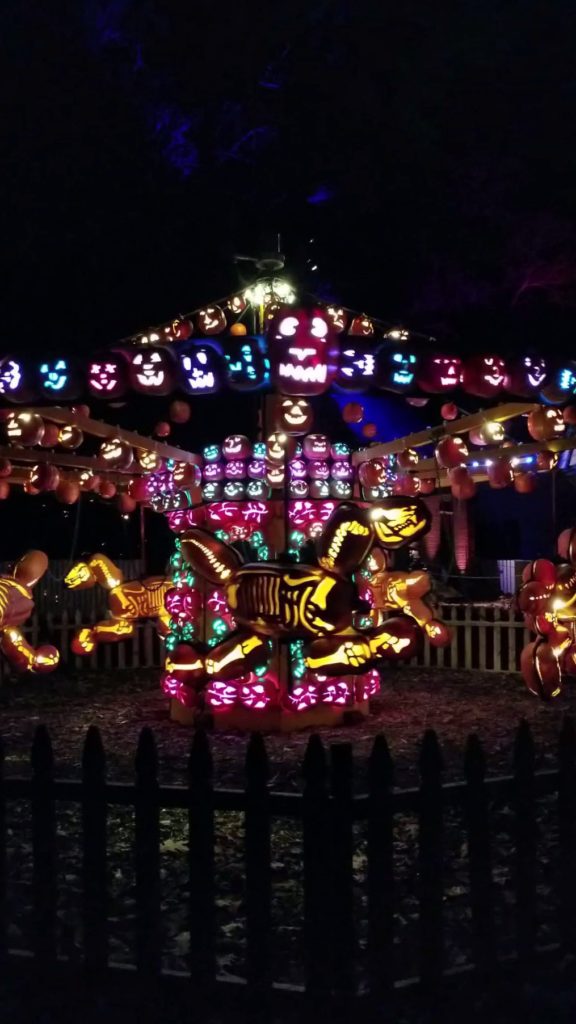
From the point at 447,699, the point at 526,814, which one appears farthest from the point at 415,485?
the point at 526,814

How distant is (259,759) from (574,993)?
1.64 metres

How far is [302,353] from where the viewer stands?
673cm

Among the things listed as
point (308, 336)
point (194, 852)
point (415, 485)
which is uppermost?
point (308, 336)

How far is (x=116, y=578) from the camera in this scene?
34.3 ft

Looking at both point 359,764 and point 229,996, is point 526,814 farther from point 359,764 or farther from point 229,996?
point 359,764

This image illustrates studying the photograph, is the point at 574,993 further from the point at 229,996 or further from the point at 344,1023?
the point at 229,996

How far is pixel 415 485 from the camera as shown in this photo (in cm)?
1088

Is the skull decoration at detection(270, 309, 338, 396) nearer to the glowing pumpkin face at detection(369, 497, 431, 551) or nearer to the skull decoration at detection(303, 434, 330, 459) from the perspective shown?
the glowing pumpkin face at detection(369, 497, 431, 551)

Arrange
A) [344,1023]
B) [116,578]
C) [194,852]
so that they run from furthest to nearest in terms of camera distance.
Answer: [116,578] < [194,852] < [344,1023]

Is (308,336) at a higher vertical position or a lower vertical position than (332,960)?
higher

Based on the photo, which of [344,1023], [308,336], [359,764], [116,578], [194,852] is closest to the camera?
[344,1023]

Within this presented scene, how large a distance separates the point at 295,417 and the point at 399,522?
4.48ft

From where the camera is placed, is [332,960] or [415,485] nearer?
[332,960]

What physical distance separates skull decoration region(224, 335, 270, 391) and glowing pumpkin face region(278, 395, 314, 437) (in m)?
1.20
